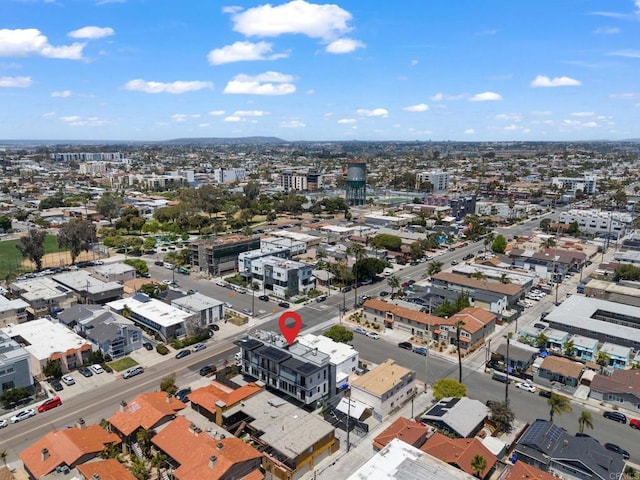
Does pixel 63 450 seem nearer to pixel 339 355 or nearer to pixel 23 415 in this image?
pixel 23 415

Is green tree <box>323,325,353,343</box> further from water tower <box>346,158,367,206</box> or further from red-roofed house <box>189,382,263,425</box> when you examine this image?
water tower <box>346,158,367,206</box>

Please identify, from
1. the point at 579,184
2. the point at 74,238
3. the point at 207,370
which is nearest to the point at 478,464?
the point at 207,370

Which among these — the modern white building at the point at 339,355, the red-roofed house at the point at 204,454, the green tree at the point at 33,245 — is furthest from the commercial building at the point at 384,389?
the green tree at the point at 33,245

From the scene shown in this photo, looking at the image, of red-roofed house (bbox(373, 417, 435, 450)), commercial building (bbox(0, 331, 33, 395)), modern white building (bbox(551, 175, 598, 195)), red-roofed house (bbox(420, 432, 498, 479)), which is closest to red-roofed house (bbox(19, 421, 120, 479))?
commercial building (bbox(0, 331, 33, 395))

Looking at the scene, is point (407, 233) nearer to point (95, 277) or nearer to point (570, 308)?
point (570, 308)

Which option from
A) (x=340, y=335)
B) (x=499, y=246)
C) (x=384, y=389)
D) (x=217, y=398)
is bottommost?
(x=217, y=398)

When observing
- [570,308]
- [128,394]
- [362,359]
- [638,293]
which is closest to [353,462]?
[362,359]
